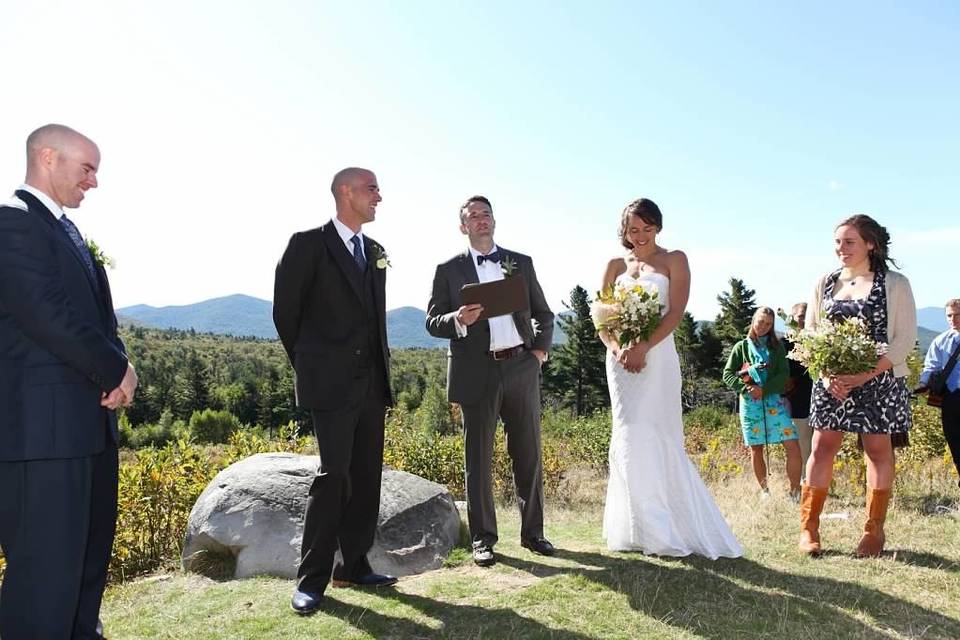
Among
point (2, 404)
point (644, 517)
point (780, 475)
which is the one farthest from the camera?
point (780, 475)

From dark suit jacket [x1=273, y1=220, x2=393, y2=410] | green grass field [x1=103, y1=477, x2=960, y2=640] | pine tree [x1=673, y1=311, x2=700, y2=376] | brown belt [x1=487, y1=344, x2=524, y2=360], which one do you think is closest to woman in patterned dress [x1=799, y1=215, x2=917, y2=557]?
green grass field [x1=103, y1=477, x2=960, y2=640]

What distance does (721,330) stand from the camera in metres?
49.3

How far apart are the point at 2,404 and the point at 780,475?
9257mm

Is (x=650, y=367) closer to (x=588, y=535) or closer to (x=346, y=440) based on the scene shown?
(x=588, y=535)

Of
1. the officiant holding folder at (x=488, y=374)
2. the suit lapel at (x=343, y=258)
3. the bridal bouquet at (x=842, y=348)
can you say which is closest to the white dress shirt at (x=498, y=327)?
the officiant holding folder at (x=488, y=374)

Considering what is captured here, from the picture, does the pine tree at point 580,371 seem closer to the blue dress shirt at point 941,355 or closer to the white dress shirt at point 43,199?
the blue dress shirt at point 941,355

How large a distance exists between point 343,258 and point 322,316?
38 centimetres

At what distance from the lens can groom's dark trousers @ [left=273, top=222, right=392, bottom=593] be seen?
4324 millimetres

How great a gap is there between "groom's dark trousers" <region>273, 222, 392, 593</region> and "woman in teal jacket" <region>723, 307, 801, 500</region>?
5.11m

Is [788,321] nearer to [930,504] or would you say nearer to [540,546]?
[540,546]

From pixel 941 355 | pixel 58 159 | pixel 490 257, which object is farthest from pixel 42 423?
pixel 941 355

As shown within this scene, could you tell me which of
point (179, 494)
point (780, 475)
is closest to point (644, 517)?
point (179, 494)

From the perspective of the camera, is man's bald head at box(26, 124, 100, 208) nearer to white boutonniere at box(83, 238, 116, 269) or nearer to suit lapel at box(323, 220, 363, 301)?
white boutonniere at box(83, 238, 116, 269)

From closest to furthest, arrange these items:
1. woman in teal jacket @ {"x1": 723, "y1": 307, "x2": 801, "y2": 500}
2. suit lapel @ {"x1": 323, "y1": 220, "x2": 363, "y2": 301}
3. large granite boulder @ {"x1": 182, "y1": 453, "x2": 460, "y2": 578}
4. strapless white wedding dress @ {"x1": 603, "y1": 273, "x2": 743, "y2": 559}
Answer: suit lapel @ {"x1": 323, "y1": 220, "x2": 363, "y2": 301} < strapless white wedding dress @ {"x1": 603, "y1": 273, "x2": 743, "y2": 559} < large granite boulder @ {"x1": 182, "y1": 453, "x2": 460, "y2": 578} < woman in teal jacket @ {"x1": 723, "y1": 307, "x2": 801, "y2": 500}
